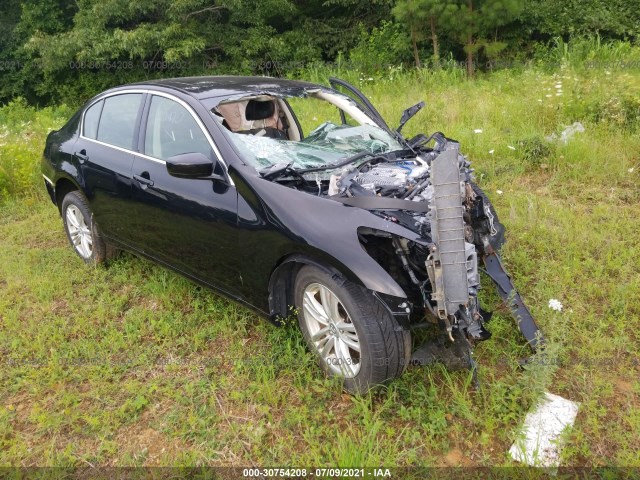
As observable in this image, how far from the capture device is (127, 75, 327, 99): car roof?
11.7 ft

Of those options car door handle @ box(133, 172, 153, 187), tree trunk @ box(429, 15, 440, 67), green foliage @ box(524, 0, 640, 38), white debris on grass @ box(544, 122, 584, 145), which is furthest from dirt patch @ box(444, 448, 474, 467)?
green foliage @ box(524, 0, 640, 38)

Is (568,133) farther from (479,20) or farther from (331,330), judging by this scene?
(479,20)

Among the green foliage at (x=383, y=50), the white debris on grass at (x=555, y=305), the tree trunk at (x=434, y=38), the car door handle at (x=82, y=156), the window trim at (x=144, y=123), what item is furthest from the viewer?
the green foliage at (x=383, y=50)

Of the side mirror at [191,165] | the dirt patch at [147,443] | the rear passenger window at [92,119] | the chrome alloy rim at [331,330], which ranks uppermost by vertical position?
the rear passenger window at [92,119]

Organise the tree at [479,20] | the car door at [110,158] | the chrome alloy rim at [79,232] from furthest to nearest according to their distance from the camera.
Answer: the tree at [479,20] → the chrome alloy rim at [79,232] → the car door at [110,158]

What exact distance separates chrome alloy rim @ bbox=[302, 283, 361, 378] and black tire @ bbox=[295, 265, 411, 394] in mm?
55

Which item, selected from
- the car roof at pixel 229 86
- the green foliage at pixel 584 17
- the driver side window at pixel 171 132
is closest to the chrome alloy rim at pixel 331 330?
the driver side window at pixel 171 132

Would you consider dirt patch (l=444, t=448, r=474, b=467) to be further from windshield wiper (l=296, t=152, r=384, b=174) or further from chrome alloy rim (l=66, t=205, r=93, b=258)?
chrome alloy rim (l=66, t=205, r=93, b=258)

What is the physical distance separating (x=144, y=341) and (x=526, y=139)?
4629 millimetres

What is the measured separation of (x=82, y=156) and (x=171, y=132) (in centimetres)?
118

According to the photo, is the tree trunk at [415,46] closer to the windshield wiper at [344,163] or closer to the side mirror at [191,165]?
the windshield wiper at [344,163]

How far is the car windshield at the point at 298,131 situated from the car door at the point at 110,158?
0.80 m

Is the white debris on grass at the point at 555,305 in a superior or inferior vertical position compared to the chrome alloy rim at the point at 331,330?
inferior

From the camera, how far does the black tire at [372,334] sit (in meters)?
2.52
